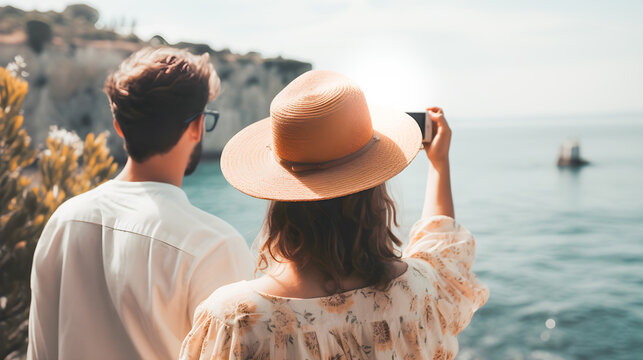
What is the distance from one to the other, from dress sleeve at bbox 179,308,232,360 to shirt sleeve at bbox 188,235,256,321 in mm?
230

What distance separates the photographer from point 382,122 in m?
1.18

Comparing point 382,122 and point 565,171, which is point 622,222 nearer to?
point 565,171

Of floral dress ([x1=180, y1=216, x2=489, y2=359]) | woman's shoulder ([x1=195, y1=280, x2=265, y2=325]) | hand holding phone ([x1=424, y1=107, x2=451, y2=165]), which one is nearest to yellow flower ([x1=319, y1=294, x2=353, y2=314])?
floral dress ([x1=180, y1=216, x2=489, y2=359])

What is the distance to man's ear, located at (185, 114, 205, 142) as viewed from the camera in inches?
55.4

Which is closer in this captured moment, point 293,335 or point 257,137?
point 293,335

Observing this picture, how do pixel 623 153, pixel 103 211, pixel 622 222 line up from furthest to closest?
1. pixel 623 153
2. pixel 622 222
3. pixel 103 211

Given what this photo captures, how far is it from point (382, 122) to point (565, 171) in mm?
62285

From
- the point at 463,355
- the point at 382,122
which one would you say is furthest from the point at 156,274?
the point at 463,355

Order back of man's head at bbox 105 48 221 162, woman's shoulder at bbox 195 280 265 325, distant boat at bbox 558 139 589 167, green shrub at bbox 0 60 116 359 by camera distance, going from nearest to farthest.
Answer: woman's shoulder at bbox 195 280 265 325 → back of man's head at bbox 105 48 221 162 → green shrub at bbox 0 60 116 359 → distant boat at bbox 558 139 589 167

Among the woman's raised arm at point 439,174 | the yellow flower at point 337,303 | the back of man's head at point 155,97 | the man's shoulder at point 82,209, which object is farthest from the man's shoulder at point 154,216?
the woman's raised arm at point 439,174

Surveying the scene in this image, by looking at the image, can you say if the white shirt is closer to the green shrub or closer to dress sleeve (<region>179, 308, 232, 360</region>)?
dress sleeve (<region>179, 308, 232, 360</region>)

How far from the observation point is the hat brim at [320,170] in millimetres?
976

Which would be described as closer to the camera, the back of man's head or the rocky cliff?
the back of man's head

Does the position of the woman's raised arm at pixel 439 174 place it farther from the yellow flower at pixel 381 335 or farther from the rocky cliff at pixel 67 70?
the rocky cliff at pixel 67 70
